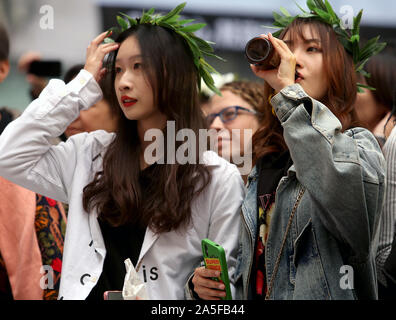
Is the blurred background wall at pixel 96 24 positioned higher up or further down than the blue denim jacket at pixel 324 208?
higher up

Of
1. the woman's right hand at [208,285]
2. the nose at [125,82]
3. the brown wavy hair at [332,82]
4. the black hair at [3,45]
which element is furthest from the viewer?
the black hair at [3,45]

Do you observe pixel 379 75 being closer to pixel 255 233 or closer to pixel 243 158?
pixel 243 158

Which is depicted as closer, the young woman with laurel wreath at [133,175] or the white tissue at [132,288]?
the white tissue at [132,288]

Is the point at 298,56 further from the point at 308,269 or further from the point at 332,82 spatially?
the point at 308,269

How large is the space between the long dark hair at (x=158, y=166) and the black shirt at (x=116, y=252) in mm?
38

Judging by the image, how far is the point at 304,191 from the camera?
2.01m

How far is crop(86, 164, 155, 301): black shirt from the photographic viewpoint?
2.27 metres

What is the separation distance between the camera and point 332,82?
2168 mm

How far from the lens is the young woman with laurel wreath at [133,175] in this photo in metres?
2.28
